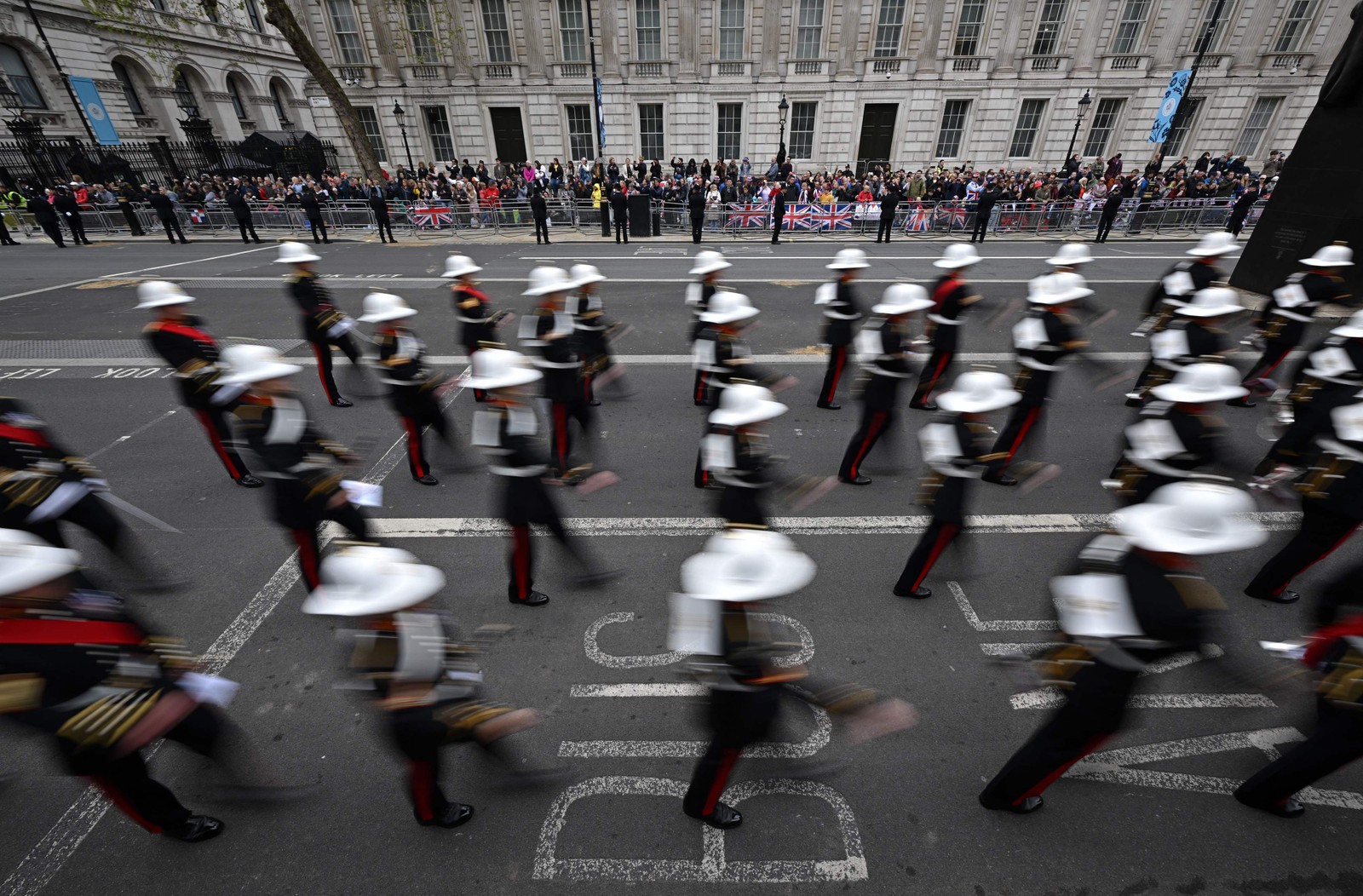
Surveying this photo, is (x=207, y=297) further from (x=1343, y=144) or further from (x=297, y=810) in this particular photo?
(x=1343, y=144)

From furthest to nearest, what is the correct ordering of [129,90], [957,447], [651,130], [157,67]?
1. [129,90]
2. [157,67]
3. [651,130]
4. [957,447]

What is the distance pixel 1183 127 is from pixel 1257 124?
350cm

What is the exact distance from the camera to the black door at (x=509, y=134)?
1137 inches

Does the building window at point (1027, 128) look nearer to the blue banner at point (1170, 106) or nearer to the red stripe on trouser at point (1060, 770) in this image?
the blue banner at point (1170, 106)

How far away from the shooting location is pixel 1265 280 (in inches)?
459

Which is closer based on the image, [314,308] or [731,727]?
[731,727]

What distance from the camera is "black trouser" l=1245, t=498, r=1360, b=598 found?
155 inches

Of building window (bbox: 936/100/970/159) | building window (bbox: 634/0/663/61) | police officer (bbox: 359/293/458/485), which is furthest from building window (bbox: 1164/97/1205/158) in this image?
police officer (bbox: 359/293/458/485)

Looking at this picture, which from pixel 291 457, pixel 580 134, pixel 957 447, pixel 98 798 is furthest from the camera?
pixel 580 134

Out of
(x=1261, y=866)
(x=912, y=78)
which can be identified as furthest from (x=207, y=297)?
(x=912, y=78)

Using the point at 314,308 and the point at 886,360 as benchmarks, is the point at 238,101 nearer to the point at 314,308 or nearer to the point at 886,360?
the point at 314,308

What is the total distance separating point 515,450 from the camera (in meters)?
4.09

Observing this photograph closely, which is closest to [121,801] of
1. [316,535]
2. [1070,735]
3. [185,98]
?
[316,535]

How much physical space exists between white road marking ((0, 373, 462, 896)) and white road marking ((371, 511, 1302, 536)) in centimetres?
85
